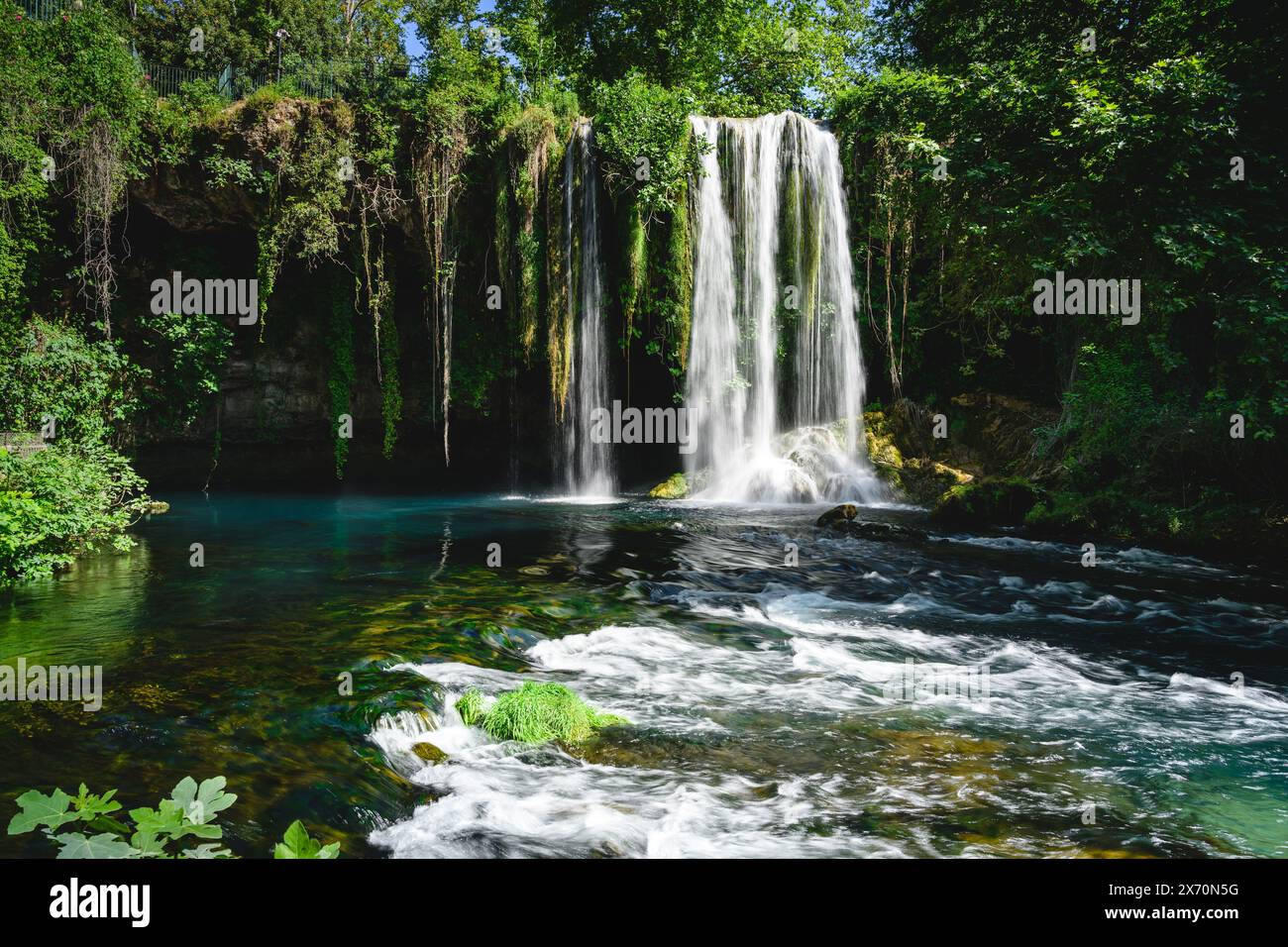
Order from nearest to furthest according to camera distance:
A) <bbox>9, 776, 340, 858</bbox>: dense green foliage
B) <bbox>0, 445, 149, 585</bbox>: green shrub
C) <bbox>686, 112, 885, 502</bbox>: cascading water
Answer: <bbox>9, 776, 340, 858</bbox>: dense green foliage → <bbox>0, 445, 149, 585</bbox>: green shrub → <bbox>686, 112, 885, 502</bbox>: cascading water

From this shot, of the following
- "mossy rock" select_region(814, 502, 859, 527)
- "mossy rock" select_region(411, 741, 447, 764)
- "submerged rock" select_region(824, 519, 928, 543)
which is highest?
"mossy rock" select_region(814, 502, 859, 527)

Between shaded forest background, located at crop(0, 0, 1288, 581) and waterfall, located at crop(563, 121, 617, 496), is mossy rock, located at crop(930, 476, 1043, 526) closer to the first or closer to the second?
shaded forest background, located at crop(0, 0, 1288, 581)

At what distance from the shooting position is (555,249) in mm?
17297

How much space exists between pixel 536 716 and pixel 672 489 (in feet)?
41.3

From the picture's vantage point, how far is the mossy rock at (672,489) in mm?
17078

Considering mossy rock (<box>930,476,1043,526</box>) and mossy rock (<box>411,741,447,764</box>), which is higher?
mossy rock (<box>930,476,1043,526</box>)

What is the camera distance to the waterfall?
56.7 feet

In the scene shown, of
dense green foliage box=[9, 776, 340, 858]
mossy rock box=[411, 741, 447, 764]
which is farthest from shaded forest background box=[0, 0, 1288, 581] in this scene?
dense green foliage box=[9, 776, 340, 858]

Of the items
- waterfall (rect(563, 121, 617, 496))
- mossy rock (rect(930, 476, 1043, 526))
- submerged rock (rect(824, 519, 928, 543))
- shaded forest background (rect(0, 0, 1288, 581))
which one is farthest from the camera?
waterfall (rect(563, 121, 617, 496))

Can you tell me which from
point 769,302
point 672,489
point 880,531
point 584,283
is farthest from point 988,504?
point 584,283

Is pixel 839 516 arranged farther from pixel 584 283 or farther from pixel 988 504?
pixel 584 283

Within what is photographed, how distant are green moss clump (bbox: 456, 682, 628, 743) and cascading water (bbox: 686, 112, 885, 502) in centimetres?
1249

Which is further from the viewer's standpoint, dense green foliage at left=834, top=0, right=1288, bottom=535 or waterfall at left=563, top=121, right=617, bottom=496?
waterfall at left=563, top=121, right=617, bottom=496
